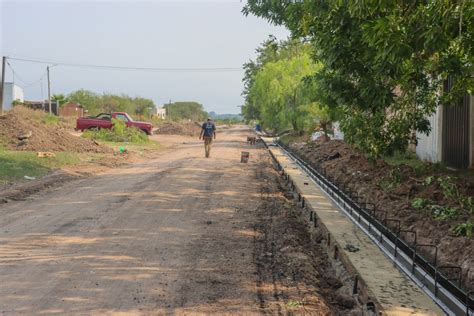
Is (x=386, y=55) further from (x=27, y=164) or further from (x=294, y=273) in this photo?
(x=27, y=164)

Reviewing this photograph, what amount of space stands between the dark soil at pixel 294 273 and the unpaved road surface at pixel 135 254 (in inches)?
1.8

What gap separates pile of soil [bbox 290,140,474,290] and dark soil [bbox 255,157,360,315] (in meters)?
1.17

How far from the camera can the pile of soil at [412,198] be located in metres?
5.42

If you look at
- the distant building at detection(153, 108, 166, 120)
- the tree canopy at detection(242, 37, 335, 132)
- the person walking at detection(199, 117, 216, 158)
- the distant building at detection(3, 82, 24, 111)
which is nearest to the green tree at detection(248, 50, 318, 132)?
the tree canopy at detection(242, 37, 335, 132)

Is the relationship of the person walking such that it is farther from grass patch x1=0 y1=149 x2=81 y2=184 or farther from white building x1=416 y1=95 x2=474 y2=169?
white building x1=416 y1=95 x2=474 y2=169

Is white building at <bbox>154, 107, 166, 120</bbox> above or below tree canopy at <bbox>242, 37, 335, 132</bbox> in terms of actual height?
above

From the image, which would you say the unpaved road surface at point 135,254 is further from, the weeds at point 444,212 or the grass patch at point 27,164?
the grass patch at point 27,164

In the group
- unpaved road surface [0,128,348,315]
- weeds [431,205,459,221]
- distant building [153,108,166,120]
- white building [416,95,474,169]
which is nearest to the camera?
unpaved road surface [0,128,348,315]

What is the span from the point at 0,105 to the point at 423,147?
105 feet

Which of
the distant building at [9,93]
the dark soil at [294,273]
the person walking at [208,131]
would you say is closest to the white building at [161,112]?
the distant building at [9,93]

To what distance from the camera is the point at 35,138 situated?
2091 cm

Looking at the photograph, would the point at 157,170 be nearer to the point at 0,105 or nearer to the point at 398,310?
the point at 398,310

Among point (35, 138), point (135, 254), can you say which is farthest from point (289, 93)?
point (135, 254)

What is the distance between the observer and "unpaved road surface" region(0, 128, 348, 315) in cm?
462
